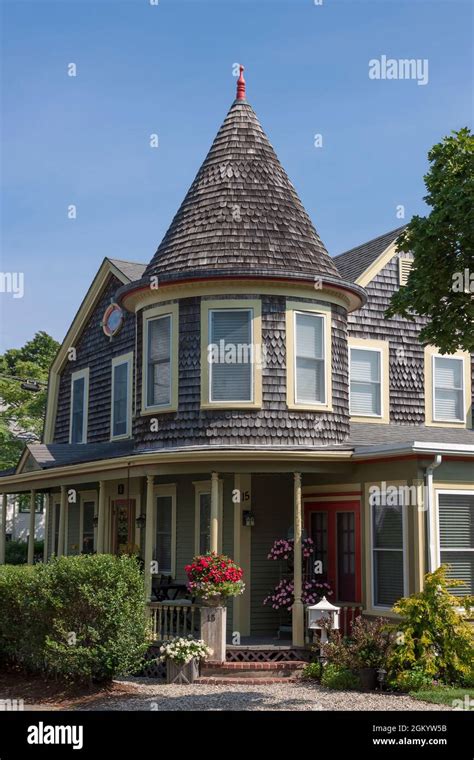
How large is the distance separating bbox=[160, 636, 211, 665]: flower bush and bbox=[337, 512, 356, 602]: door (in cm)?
299

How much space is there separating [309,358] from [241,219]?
2.90 meters

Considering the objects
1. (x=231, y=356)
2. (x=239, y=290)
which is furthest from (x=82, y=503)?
(x=239, y=290)

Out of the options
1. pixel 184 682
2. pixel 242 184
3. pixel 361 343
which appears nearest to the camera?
pixel 184 682

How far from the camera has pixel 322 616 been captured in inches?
592

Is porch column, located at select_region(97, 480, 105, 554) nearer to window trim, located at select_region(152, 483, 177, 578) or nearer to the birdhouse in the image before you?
window trim, located at select_region(152, 483, 177, 578)

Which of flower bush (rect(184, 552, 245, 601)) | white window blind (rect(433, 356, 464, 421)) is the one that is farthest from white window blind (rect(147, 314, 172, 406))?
white window blind (rect(433, 356, 464, 421))

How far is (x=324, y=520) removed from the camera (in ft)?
58.0

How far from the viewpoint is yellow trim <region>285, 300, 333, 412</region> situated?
17234 mm

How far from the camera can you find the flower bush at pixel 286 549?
671 inches

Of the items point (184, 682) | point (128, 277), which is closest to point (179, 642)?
point (184, 682)
